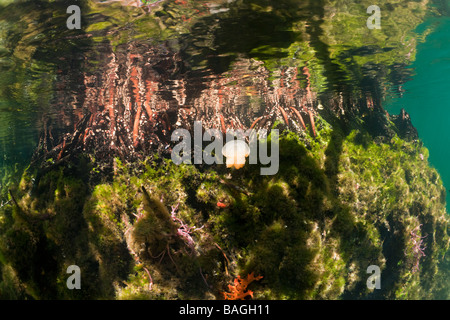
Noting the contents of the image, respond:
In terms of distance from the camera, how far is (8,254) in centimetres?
513

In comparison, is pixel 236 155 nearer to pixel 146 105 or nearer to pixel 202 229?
pixel 202 229

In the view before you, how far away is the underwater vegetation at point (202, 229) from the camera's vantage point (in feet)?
15.3

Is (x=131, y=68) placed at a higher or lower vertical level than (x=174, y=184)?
higher

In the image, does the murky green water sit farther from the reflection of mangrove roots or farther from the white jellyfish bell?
the white jellyfish bell

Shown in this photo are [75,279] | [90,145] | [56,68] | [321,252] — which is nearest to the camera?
[321,252]

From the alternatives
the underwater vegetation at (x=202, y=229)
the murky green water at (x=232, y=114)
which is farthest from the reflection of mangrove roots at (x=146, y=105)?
the underwater vegetation at (x=202, y=229)

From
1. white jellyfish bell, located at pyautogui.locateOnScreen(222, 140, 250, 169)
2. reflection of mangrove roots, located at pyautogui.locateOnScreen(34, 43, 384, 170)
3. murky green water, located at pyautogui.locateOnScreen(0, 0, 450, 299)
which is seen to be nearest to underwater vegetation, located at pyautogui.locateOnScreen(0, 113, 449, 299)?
murky green water, located at pyautogui.locateOnScreen(0, 0, 450, 299)

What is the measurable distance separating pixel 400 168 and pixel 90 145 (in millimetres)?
10424

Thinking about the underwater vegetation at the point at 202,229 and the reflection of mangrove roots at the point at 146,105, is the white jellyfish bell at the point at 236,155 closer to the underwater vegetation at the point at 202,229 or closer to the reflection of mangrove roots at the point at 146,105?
the underwater vegetation at the point at 202,229

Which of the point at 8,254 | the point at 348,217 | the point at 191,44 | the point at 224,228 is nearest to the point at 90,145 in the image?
the point at 8,254

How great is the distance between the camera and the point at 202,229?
5031mm

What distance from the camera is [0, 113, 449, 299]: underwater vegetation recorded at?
466 centimetres

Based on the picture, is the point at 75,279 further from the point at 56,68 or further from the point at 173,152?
the point at 56,68

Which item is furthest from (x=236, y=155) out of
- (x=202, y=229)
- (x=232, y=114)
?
(x=232, y=114)
